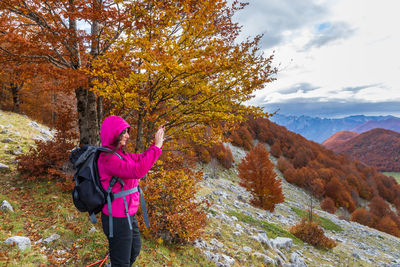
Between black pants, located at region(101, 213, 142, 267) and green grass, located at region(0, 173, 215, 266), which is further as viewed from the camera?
green grass, located at region(0, 173, 215, 266)

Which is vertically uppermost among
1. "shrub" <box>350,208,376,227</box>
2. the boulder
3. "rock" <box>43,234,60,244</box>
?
the boulder

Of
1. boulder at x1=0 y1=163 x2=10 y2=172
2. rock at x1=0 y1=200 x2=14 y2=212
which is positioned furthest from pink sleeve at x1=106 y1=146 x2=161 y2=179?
boulder at x1=0 y1=163 x2=10 y2=172

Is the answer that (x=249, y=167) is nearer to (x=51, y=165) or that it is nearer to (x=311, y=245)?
(x=311, y=245)

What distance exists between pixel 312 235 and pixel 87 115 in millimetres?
12308

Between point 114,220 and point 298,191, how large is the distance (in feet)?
114

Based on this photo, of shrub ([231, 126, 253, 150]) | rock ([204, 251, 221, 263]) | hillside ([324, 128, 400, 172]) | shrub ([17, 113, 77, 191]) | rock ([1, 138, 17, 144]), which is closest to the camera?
rock ([204, 251, 221, 263])

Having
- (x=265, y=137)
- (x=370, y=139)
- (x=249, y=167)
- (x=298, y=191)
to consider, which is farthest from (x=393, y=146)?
(x=249, y=167)

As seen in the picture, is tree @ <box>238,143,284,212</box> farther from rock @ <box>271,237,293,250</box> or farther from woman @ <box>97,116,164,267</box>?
woman @ <box>97,116,164,267</box>

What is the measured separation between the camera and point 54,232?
4.39m

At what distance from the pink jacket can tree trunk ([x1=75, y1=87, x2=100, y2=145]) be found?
4.77m

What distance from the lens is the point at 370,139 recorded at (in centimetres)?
15462

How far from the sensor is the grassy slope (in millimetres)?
3678

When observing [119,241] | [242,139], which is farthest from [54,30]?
[242,139]

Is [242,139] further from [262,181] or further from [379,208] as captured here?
[379,208]
